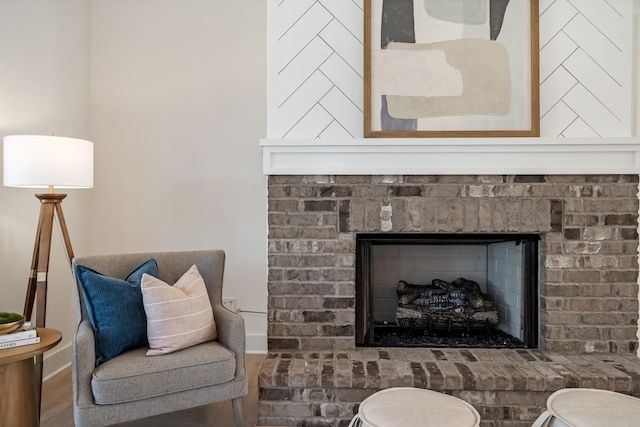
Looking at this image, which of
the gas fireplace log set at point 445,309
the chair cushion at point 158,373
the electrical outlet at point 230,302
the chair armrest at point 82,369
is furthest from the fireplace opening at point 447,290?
the chair armrest at point 82,369

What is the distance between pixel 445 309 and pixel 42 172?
2.27 meters

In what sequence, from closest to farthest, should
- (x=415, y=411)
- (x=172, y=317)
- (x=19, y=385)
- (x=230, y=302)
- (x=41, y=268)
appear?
(x=415, y=411), (x=19, y=385), (x=172, y=317), (x=41, y=268), (x=230, y=302)

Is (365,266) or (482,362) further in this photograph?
(365,266)

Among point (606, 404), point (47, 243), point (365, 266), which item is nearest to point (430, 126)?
point (365, 266)

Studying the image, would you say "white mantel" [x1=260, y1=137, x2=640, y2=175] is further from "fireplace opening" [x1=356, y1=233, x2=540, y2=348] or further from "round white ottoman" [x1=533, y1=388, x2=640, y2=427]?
"round white ottoman" [x1=533, y1=388, x2=640, y2=427]

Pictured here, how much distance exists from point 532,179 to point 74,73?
301cm

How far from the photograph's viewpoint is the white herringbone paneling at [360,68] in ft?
7.95

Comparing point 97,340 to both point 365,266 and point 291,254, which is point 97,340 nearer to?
point 291,254

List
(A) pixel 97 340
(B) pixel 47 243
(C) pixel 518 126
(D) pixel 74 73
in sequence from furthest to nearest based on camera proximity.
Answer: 1. (D) pixel 74 73
2. (C) pixel 518 126
3. (B) pixel 47 243
4. (A) pixel 97 340

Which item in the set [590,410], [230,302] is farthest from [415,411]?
[230,302]

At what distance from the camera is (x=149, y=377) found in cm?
182

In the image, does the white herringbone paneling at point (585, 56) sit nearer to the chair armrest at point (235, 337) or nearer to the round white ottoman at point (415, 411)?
the round white ottoman at point (415, 411)

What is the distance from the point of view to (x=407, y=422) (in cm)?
137

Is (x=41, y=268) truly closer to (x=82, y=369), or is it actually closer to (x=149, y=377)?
(x=82, y=369)
